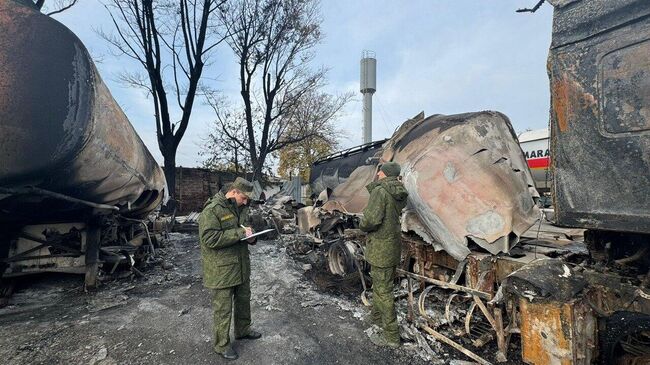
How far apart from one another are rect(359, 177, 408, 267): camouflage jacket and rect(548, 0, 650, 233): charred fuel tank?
4.88 ft

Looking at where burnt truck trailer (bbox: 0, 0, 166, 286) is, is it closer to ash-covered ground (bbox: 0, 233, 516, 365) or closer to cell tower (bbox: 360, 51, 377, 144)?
ash-covered ground (bbox: 0, 233, 516, 365)

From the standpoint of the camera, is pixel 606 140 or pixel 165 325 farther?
pixel 165 325

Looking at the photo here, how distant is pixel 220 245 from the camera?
9.24 ft

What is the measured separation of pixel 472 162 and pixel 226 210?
2535mm

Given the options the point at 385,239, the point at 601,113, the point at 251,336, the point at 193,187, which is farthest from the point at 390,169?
the point at 193,187

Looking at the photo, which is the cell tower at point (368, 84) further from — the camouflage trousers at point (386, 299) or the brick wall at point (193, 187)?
the camouflage trousers at point (386, 299)

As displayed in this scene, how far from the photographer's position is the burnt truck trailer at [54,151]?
283cm

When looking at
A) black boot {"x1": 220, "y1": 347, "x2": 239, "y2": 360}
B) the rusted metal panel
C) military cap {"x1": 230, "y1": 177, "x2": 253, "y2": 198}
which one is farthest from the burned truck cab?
black boot {"x1": 220, "y1": 347, "x2": 239, "y2": 360}

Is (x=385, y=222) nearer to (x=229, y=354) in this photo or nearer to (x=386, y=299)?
(x=386, y=299)

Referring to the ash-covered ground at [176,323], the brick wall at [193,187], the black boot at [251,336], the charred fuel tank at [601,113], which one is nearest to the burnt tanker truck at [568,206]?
the charred fuel tank at [601,113]

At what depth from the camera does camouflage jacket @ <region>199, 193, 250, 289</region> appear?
9.31 feet

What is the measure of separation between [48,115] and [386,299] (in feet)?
12.0

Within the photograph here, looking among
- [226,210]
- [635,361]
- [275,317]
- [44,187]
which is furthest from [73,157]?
[635,361]

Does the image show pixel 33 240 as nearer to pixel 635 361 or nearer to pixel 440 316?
pixel 440 316
